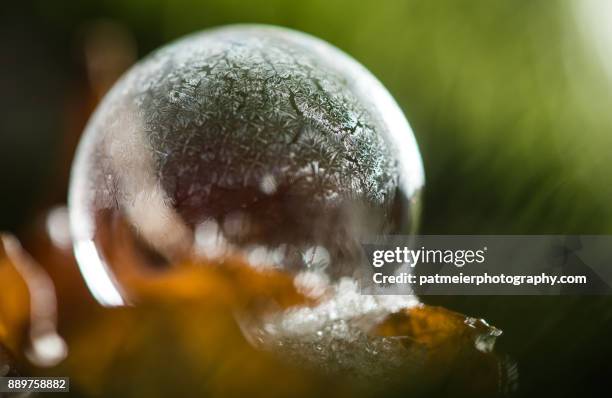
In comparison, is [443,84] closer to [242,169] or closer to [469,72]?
[469,72]

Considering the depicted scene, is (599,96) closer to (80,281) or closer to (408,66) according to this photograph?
(408,66)

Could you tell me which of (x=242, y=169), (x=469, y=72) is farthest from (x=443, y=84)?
(x=242, y=169)

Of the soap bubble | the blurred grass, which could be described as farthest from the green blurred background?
the soap bubble

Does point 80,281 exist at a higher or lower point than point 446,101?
lower

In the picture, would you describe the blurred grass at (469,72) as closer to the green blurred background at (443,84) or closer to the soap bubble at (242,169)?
the green blurred background at (443,84)

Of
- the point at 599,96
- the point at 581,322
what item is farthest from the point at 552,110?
the point at 581,322

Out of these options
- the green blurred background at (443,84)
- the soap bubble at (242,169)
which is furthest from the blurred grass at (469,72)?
the soap bubble at (242,169)

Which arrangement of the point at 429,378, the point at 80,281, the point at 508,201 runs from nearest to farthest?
1. the point at 429,378
2. the point at 80,281
3. the point at 508,201

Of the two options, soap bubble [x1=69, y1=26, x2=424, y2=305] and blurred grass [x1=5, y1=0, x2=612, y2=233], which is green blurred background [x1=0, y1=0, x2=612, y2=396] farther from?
soap bubble [x1=69, y1=26, x2=424, y2=305]
